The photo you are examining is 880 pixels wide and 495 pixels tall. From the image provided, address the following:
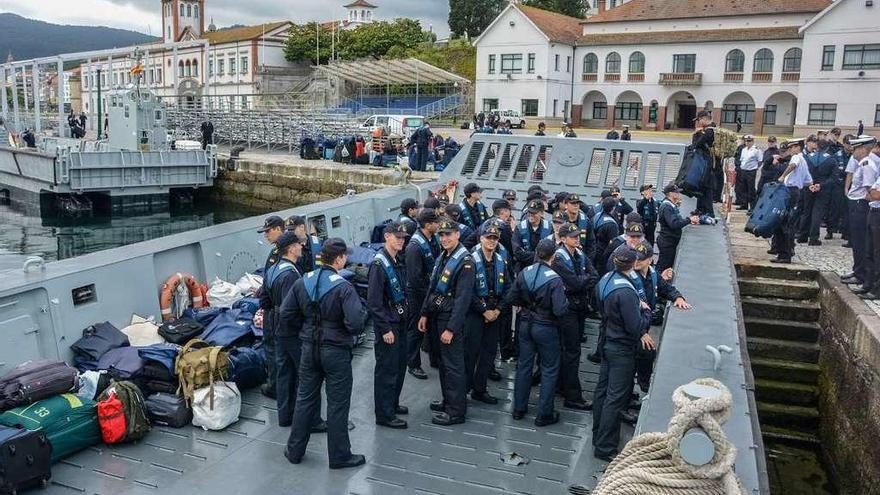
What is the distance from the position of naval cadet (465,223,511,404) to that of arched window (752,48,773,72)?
42883mm

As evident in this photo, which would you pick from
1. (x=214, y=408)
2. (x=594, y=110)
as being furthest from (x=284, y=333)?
(x=594, y=110)

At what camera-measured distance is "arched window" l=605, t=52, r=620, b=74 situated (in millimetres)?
48688

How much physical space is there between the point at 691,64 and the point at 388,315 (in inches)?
1784

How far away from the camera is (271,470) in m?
5.08

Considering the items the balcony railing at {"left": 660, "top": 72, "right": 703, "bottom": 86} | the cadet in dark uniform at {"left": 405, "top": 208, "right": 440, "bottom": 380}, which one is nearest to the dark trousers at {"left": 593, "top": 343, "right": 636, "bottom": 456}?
the cadet in dark uniform at {"left": 405, "top": 208, "right": 440, "bottom": 380}

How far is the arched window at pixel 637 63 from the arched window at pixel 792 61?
8634 millimetres

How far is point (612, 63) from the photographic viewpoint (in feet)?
161

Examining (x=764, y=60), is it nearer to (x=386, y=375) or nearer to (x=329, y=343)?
(x=386, y=375)

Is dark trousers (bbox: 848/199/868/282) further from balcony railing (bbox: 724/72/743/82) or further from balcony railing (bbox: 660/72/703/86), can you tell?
balcony railing (bbox: 660/72/703/86)

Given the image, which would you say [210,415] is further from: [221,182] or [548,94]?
[548,94]

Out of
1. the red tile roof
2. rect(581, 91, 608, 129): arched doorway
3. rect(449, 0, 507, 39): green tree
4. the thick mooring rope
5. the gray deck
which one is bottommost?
the gray deck

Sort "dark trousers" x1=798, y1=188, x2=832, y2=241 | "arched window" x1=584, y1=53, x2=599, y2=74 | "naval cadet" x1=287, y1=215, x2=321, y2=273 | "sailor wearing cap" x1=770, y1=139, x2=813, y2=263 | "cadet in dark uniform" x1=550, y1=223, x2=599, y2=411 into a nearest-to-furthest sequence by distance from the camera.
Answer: "cadet in dark uniform" x1=550, y1=223, x2=599, y2=411
"naval cadet" x1=287, y1=215, x2=321, y2=273
"sailor wearing cap" x1=770, y1=139, x2=813, y2=263
"dark trousers" x1=798, y1=188, x2=832, y2=241
"arched window" x1=584, y1=53, x2=599, y2=74

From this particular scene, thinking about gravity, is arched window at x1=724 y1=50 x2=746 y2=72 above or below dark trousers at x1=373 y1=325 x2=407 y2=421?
above

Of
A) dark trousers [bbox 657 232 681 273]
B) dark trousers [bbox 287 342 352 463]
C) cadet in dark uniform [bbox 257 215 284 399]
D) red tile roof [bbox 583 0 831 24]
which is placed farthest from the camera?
red tile roof [bbox 583 0 831 24]
